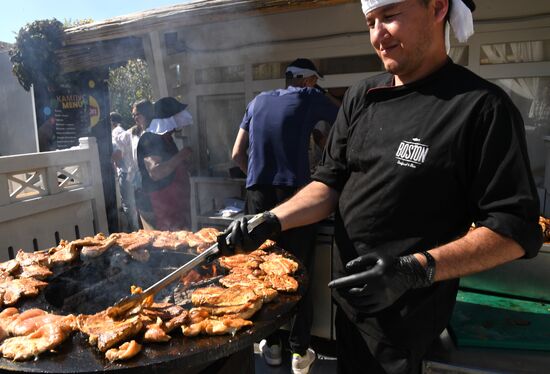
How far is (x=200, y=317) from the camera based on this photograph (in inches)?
71.9

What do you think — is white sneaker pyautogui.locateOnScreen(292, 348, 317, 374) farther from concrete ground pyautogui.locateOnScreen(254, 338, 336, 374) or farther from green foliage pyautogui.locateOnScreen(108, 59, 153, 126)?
green foliage pyautogui.locateOnScreen(108, 59, 153, 126)

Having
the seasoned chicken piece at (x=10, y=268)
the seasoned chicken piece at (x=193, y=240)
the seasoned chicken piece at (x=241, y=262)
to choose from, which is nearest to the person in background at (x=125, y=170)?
the seasoned chicken piece at (x=193, y=240)

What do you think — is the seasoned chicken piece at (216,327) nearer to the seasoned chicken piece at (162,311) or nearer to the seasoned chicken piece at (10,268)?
the seasoned chicken piece at (162,311)

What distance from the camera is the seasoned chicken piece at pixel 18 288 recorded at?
6.87ft

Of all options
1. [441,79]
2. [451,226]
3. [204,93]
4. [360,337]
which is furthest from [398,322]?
[204,93]

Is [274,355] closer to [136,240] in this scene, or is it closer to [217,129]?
[136,240]

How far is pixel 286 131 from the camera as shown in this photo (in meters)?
3.87

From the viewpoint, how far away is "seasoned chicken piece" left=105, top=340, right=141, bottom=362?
1.54 metres

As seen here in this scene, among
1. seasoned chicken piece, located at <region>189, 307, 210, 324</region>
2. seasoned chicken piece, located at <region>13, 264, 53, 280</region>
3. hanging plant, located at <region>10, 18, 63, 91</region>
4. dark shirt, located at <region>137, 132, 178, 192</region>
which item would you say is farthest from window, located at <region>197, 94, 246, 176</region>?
seasoned chicken piece, located at <region>189, 307, 210, 324</region>

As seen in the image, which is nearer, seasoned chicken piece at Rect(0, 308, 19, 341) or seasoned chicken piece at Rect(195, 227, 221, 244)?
seasoned chicken piece at Rect(0, 308, 19, 341)

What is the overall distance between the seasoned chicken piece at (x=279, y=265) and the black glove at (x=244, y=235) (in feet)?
0.90

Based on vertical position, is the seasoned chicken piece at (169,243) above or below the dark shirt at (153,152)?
below

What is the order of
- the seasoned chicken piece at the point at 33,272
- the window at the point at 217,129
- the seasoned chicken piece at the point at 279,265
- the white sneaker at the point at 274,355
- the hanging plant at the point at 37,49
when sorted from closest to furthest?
the seasoned chicken piece at the point at 279,265, the seasoned chicken piece at the point at 33,272, the white sneaker at the point at 274,355, the hanging plant at the point at 37,49, the window at the point at 217,129

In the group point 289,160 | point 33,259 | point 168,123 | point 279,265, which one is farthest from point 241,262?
point 168,123
